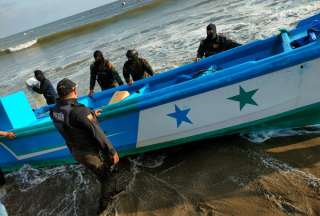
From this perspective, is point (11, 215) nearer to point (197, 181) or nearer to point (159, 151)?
point (159, 151)

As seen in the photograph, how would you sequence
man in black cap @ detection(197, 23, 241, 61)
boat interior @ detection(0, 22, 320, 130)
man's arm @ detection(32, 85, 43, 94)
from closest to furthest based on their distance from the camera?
1. boat interior @ detection(0, 22, 320, 130)
2. man in black cap @ detection(197, 23, 241, 61)
3. man's arm @ detection(32, 85, 43, 94)

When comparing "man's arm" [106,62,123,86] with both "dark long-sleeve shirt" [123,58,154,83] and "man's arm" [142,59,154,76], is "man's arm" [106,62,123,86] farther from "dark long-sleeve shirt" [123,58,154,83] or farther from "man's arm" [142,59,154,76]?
"man's arm" [142,59,154,76]

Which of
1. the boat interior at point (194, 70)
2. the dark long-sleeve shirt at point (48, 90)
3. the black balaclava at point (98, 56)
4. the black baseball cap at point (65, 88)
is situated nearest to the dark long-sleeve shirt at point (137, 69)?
the black balaclava at point (98, 56)

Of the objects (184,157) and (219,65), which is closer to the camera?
(184,157)

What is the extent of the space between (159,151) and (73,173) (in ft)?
4.15

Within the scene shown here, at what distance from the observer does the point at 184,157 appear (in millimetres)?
4594

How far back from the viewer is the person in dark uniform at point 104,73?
6328mm

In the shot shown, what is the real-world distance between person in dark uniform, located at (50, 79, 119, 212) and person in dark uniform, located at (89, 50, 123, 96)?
8.90 feet

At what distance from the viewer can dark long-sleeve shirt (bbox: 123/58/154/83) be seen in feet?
20.7

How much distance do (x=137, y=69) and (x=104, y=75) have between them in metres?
0.64

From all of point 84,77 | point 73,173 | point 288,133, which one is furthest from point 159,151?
point 84,77

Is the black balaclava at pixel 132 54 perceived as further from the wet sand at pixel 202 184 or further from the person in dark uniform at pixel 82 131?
the person in dark uniform at pixel 82 131

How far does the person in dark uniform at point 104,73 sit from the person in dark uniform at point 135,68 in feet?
0.59

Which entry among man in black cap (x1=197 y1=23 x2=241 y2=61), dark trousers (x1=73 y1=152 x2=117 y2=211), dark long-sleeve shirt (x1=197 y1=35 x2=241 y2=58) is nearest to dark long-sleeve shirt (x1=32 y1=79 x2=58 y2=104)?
man in black cap (x1=197 y1=23 x2=241 y2=61)
